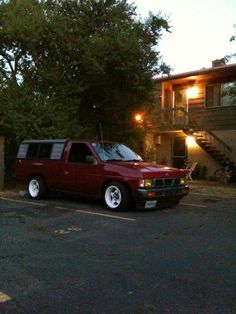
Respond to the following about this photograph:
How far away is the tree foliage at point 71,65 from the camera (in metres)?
15.9

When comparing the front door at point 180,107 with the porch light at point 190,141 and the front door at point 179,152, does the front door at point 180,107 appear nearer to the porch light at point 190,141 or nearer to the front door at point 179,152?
the porch light at point 190,141

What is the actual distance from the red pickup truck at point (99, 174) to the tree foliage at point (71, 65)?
2322mm

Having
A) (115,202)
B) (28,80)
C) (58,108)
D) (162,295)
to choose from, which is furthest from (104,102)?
(162,295)

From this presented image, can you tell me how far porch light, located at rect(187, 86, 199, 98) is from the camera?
24.2 m

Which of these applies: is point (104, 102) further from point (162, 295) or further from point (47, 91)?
point (162, 295)

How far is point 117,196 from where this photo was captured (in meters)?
11.3

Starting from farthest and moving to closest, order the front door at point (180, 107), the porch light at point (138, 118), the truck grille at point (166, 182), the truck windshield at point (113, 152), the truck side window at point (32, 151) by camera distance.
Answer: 1. the front door at point (180, 107)
2. the porch light at point (138, 118)
3. the truck side window at point (32, 151)
4. the truck windshield at point (113, 152)
5. the truck grille at point (166, 182)

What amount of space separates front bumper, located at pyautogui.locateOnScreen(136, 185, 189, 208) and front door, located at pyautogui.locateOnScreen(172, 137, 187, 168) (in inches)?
520

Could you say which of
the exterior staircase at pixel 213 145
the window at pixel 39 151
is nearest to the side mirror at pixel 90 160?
the window at pixel 39 151

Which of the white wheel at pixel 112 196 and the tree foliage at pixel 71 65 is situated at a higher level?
the tree foliage at pixel 71 65

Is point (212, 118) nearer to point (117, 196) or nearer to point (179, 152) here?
point (179, 152)

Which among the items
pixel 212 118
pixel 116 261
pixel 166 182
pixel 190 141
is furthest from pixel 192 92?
pixel 116 261

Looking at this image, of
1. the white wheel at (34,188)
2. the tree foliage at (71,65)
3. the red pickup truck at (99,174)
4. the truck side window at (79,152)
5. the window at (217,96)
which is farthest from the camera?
the window at (217,96)

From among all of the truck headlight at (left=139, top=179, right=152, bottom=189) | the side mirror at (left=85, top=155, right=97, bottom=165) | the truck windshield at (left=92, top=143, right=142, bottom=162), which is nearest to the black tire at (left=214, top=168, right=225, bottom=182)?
the truck windshield at (left=92, top=143, right=142, bottom=162)
